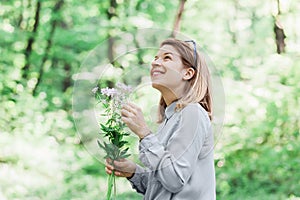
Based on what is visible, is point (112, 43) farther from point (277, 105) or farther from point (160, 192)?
point (277, 105)

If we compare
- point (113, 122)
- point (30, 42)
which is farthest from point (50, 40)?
point (113, 122)

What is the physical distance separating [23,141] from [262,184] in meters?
2.21

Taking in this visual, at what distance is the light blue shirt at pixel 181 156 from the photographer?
1.27 meters

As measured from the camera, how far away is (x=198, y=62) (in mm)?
1367

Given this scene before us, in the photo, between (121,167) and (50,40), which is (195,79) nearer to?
(121,167)

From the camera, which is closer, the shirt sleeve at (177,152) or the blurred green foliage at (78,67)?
the shirt sleeve at (177,152)

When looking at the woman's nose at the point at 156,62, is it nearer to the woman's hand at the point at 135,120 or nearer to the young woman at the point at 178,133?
the young woman at the point at 178,133

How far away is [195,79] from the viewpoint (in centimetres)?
136

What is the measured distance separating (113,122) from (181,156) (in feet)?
0.57

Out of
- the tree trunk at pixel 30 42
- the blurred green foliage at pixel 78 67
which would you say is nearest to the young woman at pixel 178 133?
the blurred green foliage at pixel 78 67

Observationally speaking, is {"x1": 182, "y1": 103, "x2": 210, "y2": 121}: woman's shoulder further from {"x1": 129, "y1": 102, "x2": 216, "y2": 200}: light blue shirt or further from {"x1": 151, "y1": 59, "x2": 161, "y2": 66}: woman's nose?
{"x1": 151, "y1": 59, "x2": 161, "y2": 66}: woman's nose

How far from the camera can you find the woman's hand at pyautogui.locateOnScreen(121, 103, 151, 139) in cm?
128

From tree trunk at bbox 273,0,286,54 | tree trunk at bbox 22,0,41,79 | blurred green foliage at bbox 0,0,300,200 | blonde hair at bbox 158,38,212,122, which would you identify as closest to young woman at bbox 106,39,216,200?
blonde hair at bbox 158,38,212,122

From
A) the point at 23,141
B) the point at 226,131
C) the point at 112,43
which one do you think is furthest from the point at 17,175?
the point at 112,43
